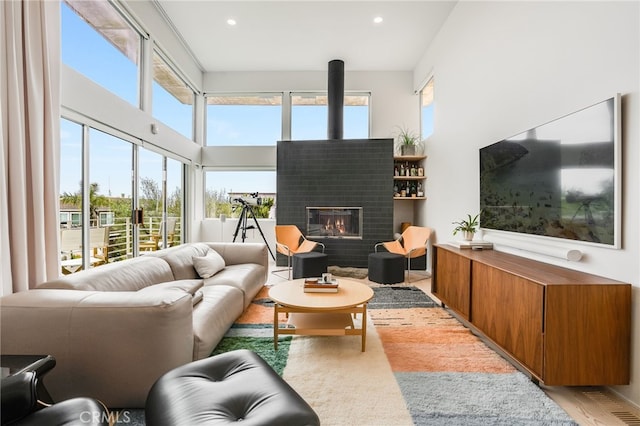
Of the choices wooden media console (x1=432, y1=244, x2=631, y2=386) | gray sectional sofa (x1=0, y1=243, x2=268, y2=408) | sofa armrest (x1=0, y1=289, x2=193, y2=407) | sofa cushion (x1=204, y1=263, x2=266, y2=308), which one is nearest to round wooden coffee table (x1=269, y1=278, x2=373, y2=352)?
sofa cushion (x1=204, y1=263, x2=266, y2=308)

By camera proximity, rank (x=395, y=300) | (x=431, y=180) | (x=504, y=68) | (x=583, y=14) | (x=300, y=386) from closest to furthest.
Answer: (x=300, y=386)
(x=583, y=14)
(x=504, y=68)
(x=395, y=300)
(x=431, y=180)

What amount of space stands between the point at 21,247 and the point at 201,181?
4.13 meters

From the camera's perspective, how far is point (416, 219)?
5441 mm

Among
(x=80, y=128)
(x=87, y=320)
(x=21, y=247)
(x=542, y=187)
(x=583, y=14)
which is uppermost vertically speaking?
(x=583, y=14)

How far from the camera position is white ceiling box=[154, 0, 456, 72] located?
12.4ft

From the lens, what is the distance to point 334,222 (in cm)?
515

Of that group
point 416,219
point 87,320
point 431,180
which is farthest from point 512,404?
point 416,219

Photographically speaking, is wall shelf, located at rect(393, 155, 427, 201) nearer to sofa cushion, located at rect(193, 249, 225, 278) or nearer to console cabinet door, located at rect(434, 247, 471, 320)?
console cabinet door, located at rect(434, 247, 471, 320)

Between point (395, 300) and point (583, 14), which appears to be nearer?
point (583, 14)

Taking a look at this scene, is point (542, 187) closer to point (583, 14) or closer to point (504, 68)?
point (583, 14)

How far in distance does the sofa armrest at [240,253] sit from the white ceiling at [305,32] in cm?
316

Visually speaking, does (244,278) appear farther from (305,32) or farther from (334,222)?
(305,32)

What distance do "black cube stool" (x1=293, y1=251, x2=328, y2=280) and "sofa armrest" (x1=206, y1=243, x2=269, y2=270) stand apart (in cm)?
64

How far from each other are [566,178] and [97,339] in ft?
9.24
